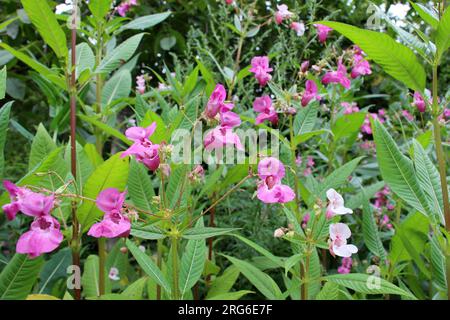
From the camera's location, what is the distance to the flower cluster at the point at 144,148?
80 centimetres

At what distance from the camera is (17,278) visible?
0.90 metres

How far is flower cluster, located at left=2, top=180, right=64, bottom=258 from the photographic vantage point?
28.0 inches

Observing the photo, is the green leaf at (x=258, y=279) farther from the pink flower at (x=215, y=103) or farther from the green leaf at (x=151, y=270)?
the pink flower at (x=215, y=103)

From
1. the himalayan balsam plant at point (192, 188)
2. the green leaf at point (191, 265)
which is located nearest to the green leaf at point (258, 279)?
the himalayan balsam plant at point (192, 188)

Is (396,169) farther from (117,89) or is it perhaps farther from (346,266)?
(117,89)

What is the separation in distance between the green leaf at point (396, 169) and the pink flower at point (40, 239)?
0.62 metres

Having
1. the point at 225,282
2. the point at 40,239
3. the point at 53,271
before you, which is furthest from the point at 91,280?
the point at 40,239

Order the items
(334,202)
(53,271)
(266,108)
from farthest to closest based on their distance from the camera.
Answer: (53,271) < (266,108) < (334,202)

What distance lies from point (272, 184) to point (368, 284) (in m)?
0.25

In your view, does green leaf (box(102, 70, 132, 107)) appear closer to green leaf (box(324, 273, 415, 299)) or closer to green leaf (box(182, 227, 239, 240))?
green leaf (box(182, 227, 239, 240))

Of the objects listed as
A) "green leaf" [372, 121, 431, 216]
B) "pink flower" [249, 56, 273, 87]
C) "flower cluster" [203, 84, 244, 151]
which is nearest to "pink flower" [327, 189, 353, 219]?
"green leaf" [372, 121, 431, 216]

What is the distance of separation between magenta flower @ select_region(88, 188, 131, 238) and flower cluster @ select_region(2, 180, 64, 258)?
0.20 feet

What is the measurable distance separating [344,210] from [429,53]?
355 mm
